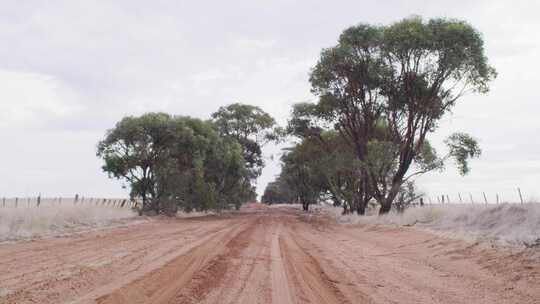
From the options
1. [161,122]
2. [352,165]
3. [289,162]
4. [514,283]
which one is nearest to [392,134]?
[352,165]

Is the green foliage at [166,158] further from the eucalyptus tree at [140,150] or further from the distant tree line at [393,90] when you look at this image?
the distant tree line at [393,90]

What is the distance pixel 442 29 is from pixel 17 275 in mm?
27134

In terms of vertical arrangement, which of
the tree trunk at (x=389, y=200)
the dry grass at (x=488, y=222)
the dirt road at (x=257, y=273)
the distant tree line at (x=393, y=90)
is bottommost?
the dirt road at (x=257, y=273)

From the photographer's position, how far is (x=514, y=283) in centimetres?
977

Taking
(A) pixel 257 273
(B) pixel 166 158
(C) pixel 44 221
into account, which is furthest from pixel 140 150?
(A) pixel 257 273

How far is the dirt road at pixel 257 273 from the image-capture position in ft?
26.3

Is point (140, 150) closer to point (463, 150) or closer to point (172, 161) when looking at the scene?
point (172, 161)

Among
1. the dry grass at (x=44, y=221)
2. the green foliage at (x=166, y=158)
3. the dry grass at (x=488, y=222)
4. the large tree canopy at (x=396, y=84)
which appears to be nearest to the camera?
the dry grass at (x=488, y=222)

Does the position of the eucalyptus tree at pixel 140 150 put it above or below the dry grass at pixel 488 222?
above

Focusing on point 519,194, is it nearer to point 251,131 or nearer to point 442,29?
point 442,29

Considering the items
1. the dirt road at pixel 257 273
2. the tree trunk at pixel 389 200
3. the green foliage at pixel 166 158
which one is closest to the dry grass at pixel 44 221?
the dirt road at pixel 257 273

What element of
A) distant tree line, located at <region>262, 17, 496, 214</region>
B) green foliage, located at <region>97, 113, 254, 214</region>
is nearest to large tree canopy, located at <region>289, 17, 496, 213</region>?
distant tree line, located at <region>262, 17, 496, 214</region>

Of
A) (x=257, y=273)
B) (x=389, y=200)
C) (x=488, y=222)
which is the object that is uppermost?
(x=389, y=200)

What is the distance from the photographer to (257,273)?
10.4 meters
